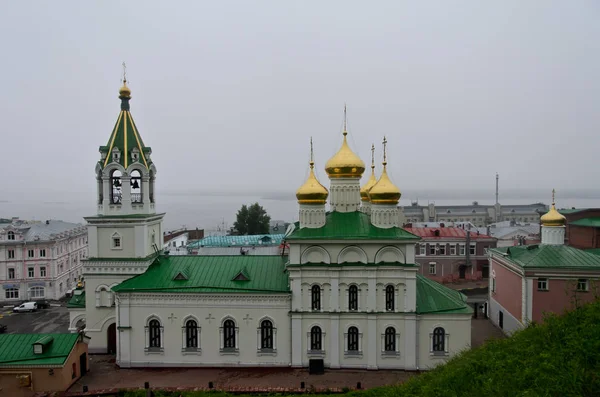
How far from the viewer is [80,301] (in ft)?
84.2

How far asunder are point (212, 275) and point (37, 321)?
18.3m

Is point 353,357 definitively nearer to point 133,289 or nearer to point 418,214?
point 133,289

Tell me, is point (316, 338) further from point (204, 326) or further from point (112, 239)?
point (112, 239)

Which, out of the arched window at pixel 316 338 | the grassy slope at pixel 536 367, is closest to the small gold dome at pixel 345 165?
the arched window at pixel 316 338

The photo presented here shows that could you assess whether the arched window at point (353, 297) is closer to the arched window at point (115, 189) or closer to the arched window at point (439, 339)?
the arched window at point (439, 339)

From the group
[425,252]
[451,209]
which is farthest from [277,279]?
[451,209]

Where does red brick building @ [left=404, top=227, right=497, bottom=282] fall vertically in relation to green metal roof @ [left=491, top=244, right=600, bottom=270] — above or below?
below

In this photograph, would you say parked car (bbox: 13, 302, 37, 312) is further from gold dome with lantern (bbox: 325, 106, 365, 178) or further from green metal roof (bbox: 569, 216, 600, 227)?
green metal roof (bbox: 569, 216, 600, 227)

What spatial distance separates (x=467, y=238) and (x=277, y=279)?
91.7 feet

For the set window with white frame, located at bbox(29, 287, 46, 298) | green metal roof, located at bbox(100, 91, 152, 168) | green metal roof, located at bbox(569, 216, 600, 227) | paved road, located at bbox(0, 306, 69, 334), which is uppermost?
green metal roof, located at bbox(100, 91, 152, 168)

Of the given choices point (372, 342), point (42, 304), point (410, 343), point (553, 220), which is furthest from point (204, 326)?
point (553, 220)

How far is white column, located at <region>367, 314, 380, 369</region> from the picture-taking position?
22.2 m

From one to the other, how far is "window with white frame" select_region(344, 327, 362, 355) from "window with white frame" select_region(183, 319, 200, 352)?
7479mm

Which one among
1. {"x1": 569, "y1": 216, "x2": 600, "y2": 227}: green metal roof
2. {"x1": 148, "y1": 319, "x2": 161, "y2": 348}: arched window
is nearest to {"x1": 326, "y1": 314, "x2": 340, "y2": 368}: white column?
{"x1": 148, "y1": 319, "x2": 161, "y2": 348}: arched window
